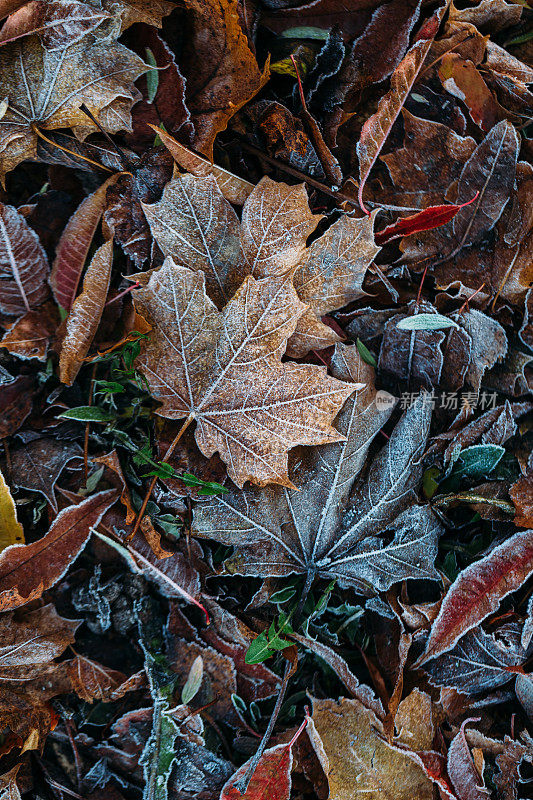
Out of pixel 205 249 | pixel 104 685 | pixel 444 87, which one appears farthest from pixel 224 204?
pixel 104 685

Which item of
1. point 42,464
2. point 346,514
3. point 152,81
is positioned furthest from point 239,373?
Result: point 152,81

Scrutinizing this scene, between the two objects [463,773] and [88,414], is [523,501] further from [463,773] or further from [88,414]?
[88,414]

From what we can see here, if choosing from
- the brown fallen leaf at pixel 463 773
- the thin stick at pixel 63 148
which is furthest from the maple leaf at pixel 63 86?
the brown fallen leaf at pixel 463 773

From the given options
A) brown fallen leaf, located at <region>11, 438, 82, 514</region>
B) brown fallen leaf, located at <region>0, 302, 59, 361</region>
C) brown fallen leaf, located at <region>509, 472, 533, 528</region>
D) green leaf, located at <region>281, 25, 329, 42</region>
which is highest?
green leaf, located at <region>281, 25, 329, 42</region>

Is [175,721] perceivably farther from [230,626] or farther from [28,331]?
[28,331]

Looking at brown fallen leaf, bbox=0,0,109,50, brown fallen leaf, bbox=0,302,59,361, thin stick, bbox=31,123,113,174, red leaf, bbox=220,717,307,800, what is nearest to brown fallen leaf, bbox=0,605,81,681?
red leaf, bbox=220,717,307,800

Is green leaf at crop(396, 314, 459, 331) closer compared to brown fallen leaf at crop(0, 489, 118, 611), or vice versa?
brown fallen leaf at crop(0, 489, 118, 611)

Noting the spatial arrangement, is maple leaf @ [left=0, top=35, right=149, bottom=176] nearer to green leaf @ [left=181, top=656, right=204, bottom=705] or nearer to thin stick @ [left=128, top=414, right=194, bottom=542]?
thin stick @ [left=128, top=414, right=194, bottom=542]
